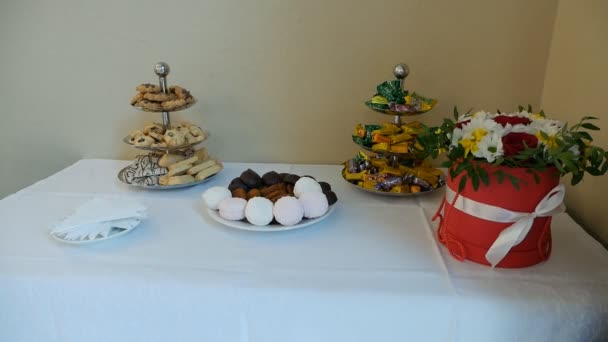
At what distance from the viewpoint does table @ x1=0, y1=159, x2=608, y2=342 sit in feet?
1.98

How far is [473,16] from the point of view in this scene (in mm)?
1029

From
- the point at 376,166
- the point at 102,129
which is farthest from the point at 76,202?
the point at 376,166

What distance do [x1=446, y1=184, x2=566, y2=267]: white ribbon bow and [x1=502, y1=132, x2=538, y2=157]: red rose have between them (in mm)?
74

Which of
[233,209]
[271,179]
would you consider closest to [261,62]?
[271,179]

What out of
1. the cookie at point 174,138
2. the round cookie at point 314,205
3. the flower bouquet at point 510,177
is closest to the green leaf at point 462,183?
the flower bouquet at point 510,177

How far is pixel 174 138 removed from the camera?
96cm

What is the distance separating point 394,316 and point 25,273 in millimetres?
539

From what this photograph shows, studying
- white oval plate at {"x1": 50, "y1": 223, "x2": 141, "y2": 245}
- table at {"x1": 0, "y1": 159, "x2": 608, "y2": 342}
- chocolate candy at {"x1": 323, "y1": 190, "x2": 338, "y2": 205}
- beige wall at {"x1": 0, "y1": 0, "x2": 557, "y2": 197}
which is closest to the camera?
table at {"x1": 0, "y1": 159, "x2": 608, "y2": 342}

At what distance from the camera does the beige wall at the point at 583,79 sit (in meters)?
0.80

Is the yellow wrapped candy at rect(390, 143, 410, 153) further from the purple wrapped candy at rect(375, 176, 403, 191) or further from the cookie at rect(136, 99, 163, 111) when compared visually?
the cookie at rect(136, 99, 163, 111)

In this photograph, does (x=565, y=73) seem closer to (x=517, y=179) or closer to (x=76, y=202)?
(x=517, y=179)

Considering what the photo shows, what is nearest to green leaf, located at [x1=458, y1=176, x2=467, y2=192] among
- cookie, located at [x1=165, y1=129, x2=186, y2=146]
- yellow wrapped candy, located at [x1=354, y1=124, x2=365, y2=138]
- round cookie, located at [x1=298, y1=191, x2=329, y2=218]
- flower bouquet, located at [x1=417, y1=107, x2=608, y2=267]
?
flower bouquet, located at [x1=417, y1=107, x2=608, y2=267]

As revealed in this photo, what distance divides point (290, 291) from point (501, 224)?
324mm

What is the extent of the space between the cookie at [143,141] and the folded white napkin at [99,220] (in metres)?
0.17
